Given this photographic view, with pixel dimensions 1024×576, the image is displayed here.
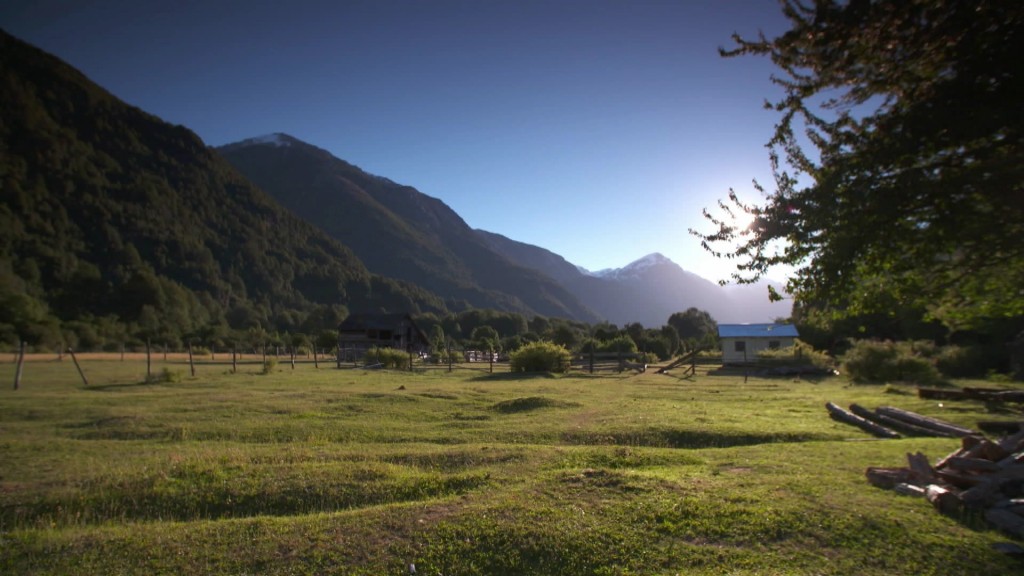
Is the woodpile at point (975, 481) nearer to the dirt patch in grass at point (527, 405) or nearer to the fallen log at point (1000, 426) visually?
the fallen log at point (1000, 426)

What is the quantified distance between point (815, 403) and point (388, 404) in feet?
49.9

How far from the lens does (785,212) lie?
7277 mm

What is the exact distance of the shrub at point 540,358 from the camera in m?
36.9

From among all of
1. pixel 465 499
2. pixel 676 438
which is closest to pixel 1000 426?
pixel 676 438

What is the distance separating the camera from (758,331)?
5441 centimetres

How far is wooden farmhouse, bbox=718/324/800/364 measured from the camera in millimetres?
52969

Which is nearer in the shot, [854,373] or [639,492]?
[639,492]

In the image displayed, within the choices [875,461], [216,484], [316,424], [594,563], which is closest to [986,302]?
[875,461]

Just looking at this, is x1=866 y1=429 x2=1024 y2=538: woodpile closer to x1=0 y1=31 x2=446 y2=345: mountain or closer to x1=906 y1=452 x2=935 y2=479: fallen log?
x1=906 y1=452 x2=935 y2=479: fallen log

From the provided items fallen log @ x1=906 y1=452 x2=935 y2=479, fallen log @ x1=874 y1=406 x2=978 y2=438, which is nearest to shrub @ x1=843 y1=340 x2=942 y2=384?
fallen log @ x1=874 y1=406 x2=978 y2=438

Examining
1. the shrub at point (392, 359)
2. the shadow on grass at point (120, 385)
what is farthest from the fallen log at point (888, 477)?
the shrub at point (392, 359)

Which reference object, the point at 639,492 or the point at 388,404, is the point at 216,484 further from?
the point at 388,404

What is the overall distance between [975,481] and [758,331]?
50.9 metres

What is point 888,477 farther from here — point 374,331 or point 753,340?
point 374,331
